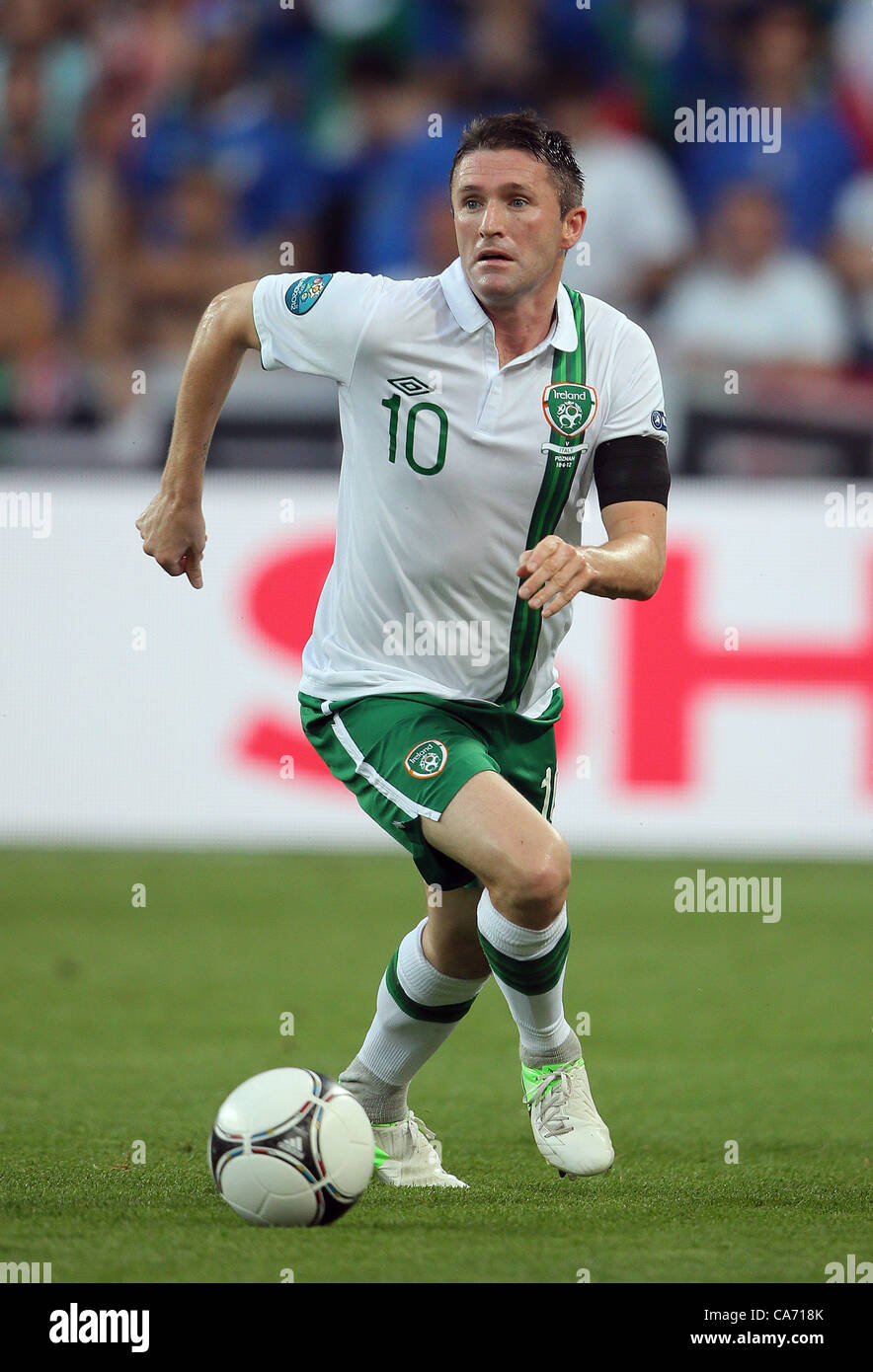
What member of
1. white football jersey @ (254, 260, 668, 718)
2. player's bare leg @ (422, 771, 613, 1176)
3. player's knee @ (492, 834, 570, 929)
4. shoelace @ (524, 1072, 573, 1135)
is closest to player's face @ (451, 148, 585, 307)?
white football jersey @ (254, 260, 668, 718)

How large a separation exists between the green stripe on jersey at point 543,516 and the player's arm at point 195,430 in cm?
74

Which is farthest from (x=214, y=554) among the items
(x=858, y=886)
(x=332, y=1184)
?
(x=332, y=1184)

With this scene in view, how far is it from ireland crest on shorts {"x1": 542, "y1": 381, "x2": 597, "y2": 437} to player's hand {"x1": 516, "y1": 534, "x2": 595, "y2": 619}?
2.03ft

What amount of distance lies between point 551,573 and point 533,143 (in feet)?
3.67

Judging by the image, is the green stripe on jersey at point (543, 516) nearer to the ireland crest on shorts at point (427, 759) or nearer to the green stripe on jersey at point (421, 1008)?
the ireland crest on shorts at point (427, 759)

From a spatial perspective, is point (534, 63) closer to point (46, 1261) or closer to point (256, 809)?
point (256, 809)

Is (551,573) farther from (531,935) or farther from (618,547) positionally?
(531,935)

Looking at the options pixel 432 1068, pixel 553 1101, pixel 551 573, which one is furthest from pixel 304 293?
pixel 432 1068

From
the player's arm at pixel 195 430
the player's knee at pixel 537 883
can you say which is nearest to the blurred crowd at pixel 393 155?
the player's arm at pixel 195 430

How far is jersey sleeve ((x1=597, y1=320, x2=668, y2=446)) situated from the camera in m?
4.43

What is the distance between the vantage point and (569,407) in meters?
4.41

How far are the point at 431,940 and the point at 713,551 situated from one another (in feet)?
17.0

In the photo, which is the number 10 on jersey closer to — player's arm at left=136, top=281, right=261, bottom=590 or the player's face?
the player's face

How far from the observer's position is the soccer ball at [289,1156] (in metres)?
3.84
